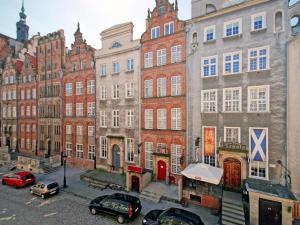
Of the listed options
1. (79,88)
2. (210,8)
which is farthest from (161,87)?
(79,88)

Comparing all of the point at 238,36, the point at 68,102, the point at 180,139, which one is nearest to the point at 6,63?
the point at 68,102

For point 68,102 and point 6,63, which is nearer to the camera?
point 68,102

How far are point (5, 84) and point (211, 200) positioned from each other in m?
43.0

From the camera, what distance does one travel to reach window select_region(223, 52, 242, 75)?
16002 mm

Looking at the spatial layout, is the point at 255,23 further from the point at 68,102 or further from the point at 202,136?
the point at 68,102

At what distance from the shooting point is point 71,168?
26203 mm

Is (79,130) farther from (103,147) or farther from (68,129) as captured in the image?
(103,147)

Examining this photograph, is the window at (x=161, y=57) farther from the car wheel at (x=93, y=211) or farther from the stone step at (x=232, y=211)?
the car wheel at (x=93, y=211)

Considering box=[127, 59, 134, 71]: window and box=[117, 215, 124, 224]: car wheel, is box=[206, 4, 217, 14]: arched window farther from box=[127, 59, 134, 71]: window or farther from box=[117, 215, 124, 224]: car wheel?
box=[117, 215, 124, 224]: car wheel

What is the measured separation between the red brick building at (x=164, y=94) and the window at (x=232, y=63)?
415 centimetres

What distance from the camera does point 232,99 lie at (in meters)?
16.3

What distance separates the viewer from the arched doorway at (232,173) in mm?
15812

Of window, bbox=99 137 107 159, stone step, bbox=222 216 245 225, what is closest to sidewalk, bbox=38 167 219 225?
stone step, bbox=222 216 245 225

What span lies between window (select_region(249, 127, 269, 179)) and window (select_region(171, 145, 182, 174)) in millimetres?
6794
